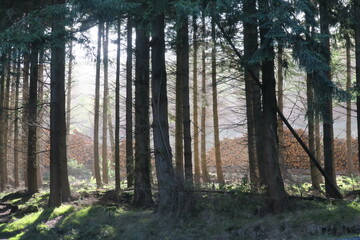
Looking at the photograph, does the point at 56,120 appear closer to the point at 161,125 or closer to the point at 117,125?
the point at 117,125

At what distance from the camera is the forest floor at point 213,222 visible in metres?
7.85

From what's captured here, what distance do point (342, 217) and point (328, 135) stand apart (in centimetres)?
451

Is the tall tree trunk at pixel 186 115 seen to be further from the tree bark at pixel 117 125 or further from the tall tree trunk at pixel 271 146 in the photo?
the tree bark at pixel 117 125

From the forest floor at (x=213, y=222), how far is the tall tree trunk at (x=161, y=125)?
2.03 feet

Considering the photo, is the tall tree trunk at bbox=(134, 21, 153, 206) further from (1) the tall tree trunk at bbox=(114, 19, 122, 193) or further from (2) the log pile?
(2) the log pile

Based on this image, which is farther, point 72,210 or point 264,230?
point 72,210

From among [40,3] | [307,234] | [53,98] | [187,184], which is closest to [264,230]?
[307,234]

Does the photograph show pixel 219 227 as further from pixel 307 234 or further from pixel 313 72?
pixel 313 72

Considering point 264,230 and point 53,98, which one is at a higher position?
point 53,98

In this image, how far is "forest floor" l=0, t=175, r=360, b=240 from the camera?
7.85 meters

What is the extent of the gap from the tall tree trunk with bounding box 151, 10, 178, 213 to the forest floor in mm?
617

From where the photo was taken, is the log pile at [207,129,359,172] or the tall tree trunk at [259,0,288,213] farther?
the log pile at [207,129,359,172]

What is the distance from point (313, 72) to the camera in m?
8.31

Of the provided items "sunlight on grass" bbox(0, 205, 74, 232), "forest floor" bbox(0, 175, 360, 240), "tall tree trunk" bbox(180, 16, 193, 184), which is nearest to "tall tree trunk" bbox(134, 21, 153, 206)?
"forest floor" bbox(0, 175, 360, 240)
